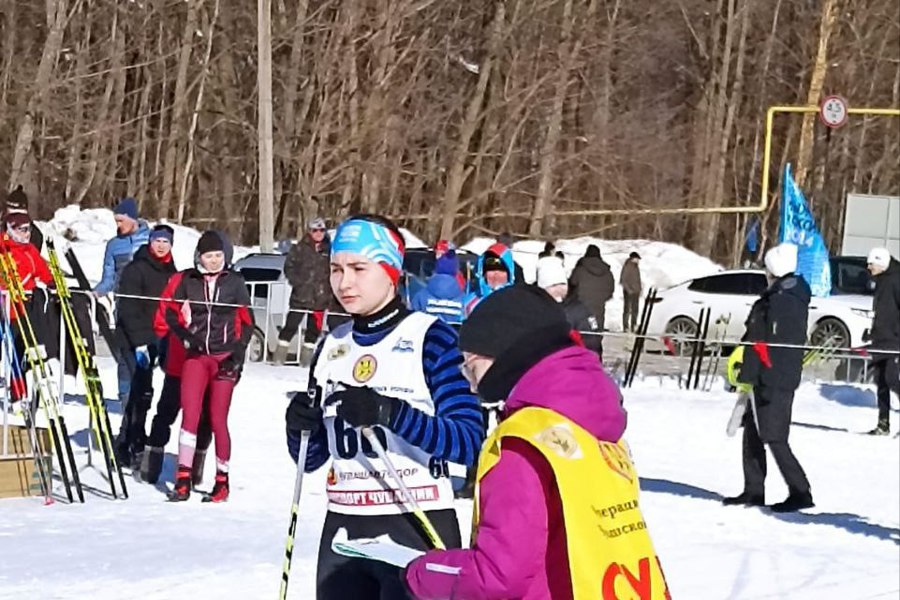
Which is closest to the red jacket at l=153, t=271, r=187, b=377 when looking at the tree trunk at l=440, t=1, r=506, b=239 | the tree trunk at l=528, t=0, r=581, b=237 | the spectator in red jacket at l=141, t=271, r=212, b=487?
the spectator in red jacket at l=141, t=271, r=212, b=487

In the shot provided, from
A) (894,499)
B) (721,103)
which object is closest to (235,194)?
(721,103)

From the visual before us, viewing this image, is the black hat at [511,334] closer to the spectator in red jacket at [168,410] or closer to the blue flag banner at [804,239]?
the spectator in red jacket at [168,410]

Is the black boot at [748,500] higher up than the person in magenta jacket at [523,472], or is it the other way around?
the person in magenta jacket at [523,472]

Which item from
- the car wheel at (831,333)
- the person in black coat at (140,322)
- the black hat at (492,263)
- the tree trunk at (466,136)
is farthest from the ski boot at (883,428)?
the tree trunk at (466,136)

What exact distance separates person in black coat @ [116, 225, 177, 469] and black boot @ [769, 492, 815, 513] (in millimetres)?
4341

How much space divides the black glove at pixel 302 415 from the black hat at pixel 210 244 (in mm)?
5536

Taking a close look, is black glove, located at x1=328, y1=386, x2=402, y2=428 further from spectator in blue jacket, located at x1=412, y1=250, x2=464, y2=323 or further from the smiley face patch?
spectator in blue jacket, located at x1=412, y1=250, x2=464, y2=323

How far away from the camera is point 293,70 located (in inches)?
1312

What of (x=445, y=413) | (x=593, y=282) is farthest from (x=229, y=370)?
(x=593, y=282)

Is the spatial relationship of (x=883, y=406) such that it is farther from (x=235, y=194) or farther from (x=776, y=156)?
(x=776, y=156)

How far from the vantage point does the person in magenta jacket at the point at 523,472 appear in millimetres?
3213

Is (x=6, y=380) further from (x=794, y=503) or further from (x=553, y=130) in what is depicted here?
(x=553, y=130)

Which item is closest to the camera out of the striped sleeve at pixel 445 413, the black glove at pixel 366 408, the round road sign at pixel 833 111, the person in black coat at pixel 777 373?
the black glove at pixel 366 408

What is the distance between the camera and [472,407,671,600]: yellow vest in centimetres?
324
